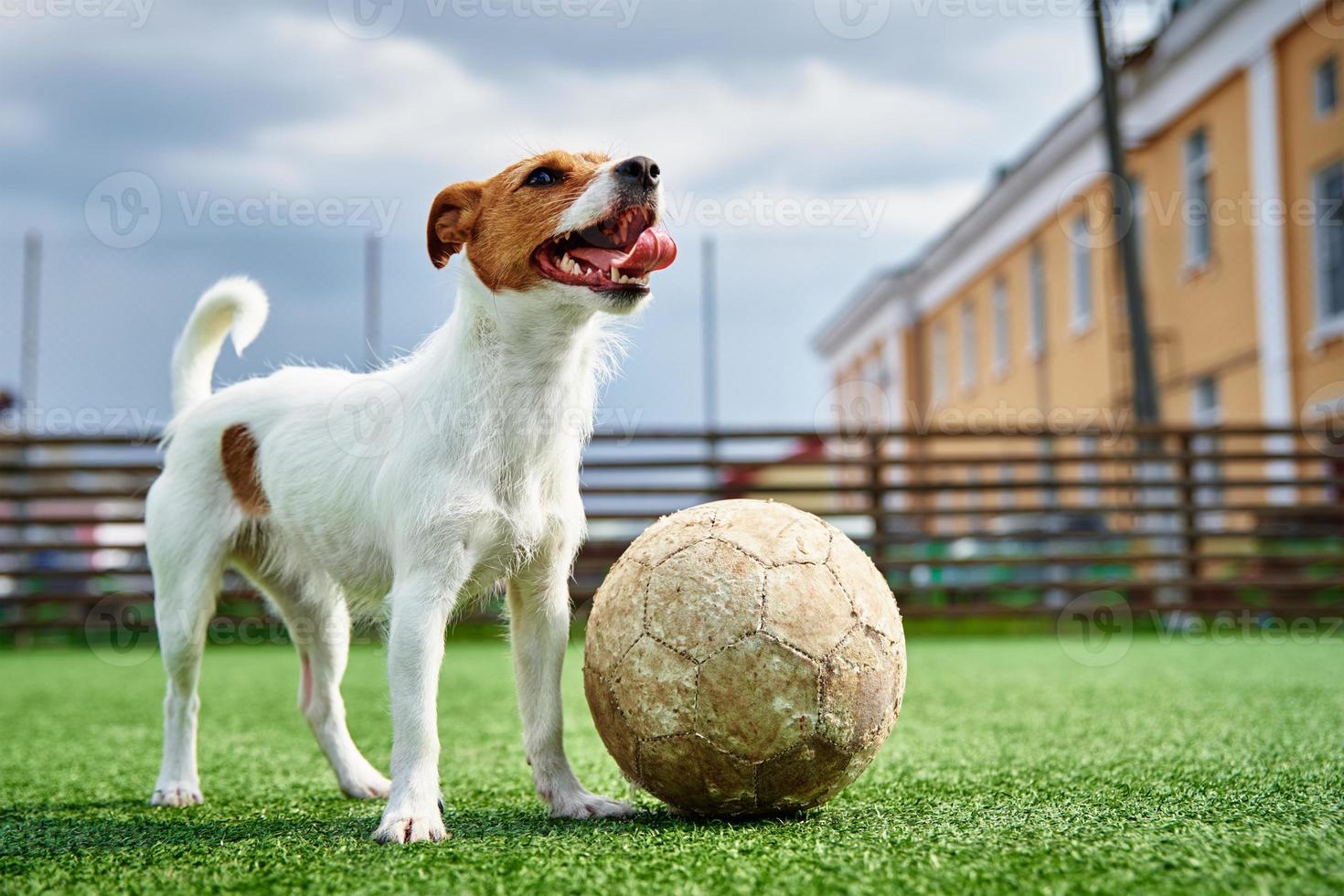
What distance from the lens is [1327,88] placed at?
12188 mm

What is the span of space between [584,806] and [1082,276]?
1763 centimetres

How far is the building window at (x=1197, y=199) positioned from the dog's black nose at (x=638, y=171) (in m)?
13.8

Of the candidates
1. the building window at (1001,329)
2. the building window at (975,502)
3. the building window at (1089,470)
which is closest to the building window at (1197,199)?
the building window at (1089,470)

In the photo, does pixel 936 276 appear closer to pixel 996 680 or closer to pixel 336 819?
pixel 996 680

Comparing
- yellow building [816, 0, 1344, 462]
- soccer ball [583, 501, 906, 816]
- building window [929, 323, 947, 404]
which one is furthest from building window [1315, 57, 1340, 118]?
building window [929, 323, 947, 404]

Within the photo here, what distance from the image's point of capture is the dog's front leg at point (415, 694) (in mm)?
2555

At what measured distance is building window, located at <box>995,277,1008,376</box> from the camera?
22.6m

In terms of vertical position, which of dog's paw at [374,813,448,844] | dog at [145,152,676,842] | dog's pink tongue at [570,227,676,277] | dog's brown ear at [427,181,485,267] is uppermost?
dog's brown ear at [427,181,485,267]

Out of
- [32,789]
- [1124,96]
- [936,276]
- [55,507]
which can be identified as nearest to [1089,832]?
[32,789]

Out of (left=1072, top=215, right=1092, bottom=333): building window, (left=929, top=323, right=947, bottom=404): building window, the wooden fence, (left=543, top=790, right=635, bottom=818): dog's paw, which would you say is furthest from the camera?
(left=929, top=323, right=947, bottom=404): building window

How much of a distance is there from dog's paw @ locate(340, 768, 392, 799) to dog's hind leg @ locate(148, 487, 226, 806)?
39 cm

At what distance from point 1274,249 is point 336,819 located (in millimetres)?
12710

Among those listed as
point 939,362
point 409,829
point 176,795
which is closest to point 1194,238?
point 939,362

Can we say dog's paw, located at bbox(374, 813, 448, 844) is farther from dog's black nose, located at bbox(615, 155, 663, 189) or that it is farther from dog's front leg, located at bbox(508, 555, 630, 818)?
dog's black nose, located at bbox(615, 155, 663, 189)
